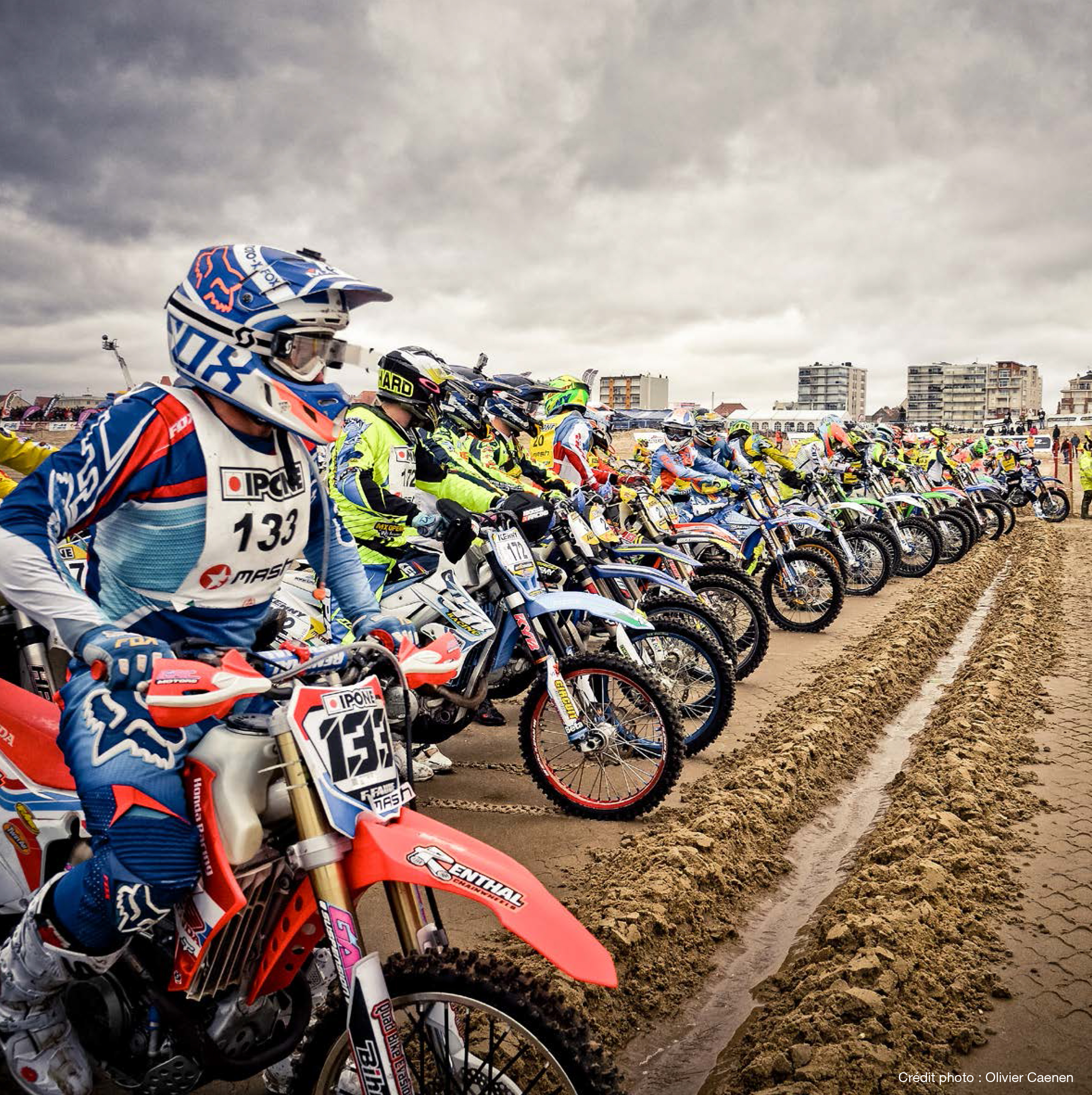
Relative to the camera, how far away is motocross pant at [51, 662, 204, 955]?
1904 mm

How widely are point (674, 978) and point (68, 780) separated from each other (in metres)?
2.13

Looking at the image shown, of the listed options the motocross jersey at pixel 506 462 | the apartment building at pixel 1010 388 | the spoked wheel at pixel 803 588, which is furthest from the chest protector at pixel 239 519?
the apartment building at pixel 1010 388

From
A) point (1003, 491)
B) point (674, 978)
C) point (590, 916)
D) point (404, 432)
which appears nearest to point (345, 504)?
point (404, 432)

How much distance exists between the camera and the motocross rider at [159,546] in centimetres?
191

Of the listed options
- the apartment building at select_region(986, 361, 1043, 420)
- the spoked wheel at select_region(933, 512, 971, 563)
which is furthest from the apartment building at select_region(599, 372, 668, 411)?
the apartment building at select_region(986, 361, 1043, 420)

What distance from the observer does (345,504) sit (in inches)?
185

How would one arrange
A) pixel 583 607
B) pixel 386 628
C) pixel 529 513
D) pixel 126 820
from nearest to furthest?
1. pixel 126 820
2. pixel 386 628
3. pixel 583 607
4. pixel 529 513

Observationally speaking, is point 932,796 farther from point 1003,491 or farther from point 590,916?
point 1003,491

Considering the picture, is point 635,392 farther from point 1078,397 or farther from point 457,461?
point 1078,397

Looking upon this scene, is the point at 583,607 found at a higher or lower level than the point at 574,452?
lower

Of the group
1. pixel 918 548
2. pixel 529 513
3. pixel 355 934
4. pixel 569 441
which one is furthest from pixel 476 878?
pixel 918 548

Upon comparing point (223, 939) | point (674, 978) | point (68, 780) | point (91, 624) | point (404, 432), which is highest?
point (404, 432)

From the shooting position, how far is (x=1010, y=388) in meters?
103

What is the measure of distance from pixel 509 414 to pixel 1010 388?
4424 inches
